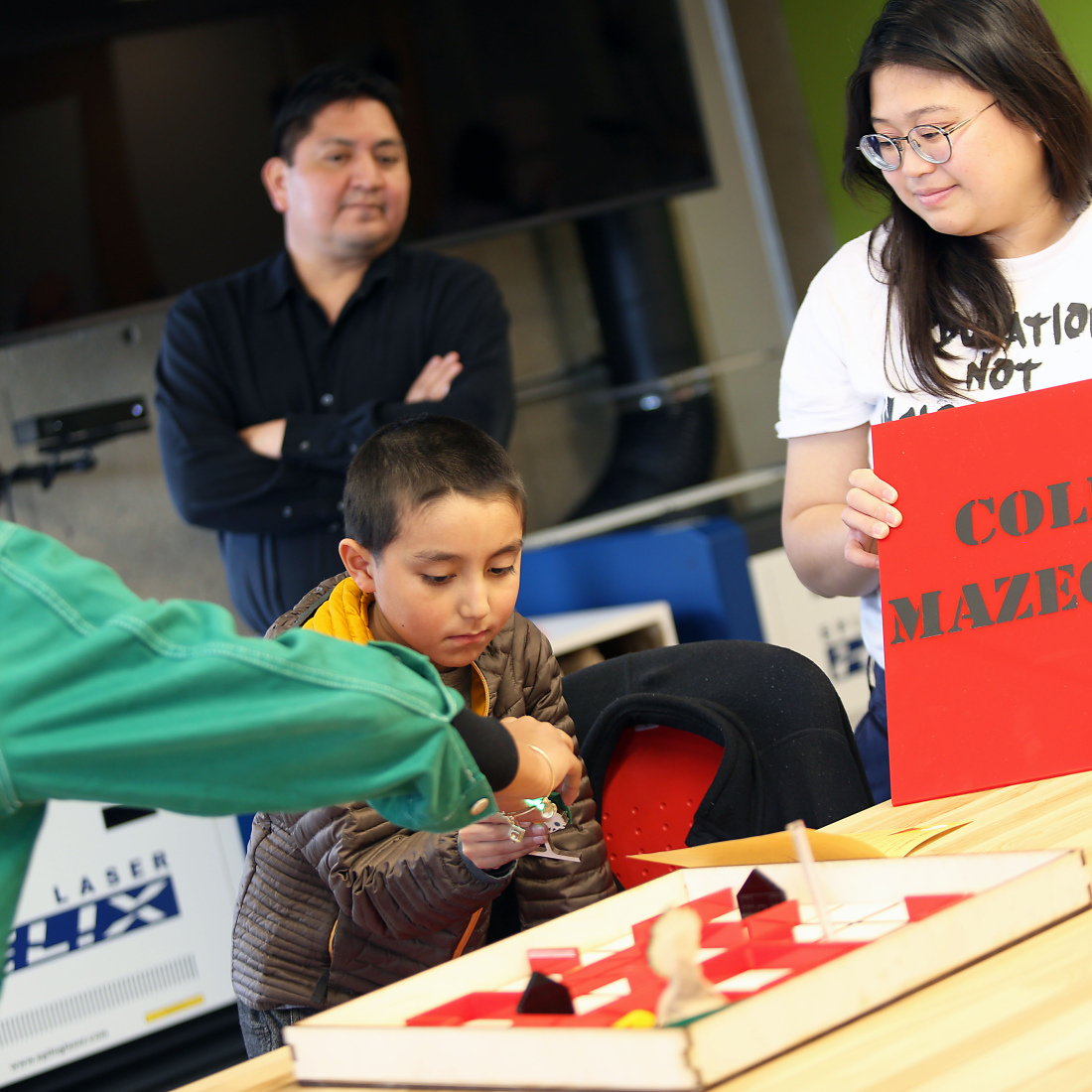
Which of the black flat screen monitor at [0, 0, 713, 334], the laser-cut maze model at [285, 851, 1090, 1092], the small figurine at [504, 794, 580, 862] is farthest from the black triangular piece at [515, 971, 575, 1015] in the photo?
the black flat screen monitor at [0, 0, 713, 334]

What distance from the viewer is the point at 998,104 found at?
47.9 inches

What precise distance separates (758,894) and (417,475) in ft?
1.91

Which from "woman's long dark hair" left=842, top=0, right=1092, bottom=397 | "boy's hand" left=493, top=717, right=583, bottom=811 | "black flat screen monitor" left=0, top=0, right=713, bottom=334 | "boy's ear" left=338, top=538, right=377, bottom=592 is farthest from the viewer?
"black flat screen monitor" left=0, top=0, right=713, bottom=334

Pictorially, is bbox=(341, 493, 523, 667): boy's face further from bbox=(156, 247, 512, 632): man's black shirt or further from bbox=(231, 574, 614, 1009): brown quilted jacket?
bbox=(156, 247, 512, 632): man's black shirt

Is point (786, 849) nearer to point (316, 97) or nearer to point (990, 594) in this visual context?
point (990, 594)

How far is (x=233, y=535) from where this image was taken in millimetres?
2457

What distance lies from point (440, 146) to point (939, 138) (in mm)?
2262

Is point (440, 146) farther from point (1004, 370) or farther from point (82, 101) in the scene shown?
point (1004, 370)

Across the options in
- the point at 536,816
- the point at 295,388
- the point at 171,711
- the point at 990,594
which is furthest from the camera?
the point at 295,388

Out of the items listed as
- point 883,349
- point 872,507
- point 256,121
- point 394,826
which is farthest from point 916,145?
point 256,121

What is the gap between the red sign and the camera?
3.61 feet

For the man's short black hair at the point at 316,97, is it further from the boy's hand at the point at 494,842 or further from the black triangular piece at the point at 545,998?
the black triangular piece at the point at 545,998

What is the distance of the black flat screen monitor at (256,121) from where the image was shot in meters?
2.89

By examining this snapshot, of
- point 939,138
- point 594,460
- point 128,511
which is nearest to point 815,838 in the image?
point 939,138
